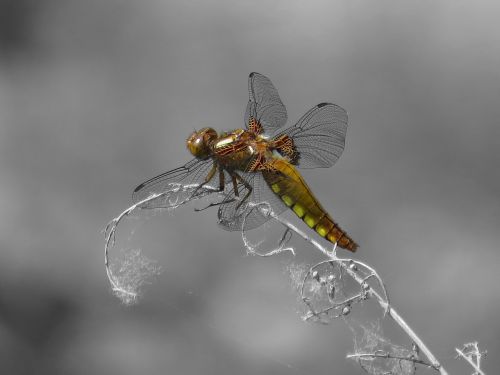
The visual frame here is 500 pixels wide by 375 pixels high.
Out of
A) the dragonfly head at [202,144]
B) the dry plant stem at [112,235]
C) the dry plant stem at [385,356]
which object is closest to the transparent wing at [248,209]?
the dragonfly head at [202,144]

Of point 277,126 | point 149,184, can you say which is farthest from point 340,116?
point 149,184

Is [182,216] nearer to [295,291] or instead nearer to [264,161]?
[264,161]

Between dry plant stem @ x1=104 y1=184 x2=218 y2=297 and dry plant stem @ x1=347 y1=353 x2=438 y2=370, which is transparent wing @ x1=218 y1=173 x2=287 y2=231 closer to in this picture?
dry plant stem @ x1=104 y1=184 x2=218 y2=297

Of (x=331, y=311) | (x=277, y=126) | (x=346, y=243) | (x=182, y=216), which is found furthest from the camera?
(x=182, y=216)

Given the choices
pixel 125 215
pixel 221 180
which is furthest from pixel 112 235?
pixel 221 180

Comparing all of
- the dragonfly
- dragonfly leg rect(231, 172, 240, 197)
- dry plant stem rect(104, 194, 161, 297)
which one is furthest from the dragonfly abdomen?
dry plant stem rect(104, 194, 161, 297)

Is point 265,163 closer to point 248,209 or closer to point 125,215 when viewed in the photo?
point 248,209
